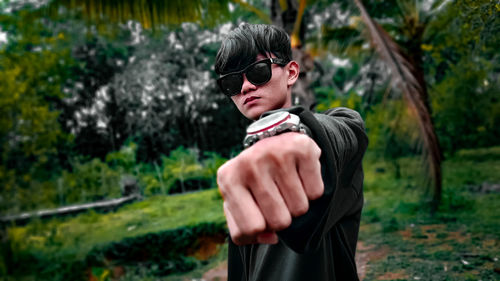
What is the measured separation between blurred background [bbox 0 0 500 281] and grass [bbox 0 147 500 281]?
3cm

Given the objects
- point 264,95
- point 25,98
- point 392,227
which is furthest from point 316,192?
point 25,98

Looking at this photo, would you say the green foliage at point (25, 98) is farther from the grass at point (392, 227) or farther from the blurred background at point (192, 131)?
the grass at point (392, 227)

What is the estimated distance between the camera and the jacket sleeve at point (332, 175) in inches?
30.5

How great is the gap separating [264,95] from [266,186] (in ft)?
1.69

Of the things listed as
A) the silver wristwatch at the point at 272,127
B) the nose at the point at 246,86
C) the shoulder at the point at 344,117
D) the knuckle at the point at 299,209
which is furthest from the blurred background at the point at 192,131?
the knuckle at the point at 299,209

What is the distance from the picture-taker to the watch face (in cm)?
72

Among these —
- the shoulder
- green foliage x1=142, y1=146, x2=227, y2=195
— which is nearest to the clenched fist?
the shoulder

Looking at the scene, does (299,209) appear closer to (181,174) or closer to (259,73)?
(259,73)

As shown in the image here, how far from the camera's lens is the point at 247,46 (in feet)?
3.54

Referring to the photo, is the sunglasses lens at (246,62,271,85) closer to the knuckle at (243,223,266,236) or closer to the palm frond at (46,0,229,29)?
the knuckle at (243,223,266,236)

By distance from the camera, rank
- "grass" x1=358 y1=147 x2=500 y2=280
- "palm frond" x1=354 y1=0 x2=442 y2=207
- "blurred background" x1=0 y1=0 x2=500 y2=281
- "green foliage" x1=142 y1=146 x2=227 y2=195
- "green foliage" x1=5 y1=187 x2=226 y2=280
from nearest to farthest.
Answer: "grass" x1=358 y1=147 x2=500 y2=280
"palm frond" x1=354 y1=0 x2=442 y2=207
"blurred background" x1=0 y1=0 x2=500 y2=281
"green foliage" x1=5 y1=187 x2=226 y2=280
"green foliage" x1=142 y1=146 x2=227 y2=195

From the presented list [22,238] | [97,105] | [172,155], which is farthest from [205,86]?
[22,238]

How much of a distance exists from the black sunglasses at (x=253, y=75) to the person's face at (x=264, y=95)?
1 centimetres

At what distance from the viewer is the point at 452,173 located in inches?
288
